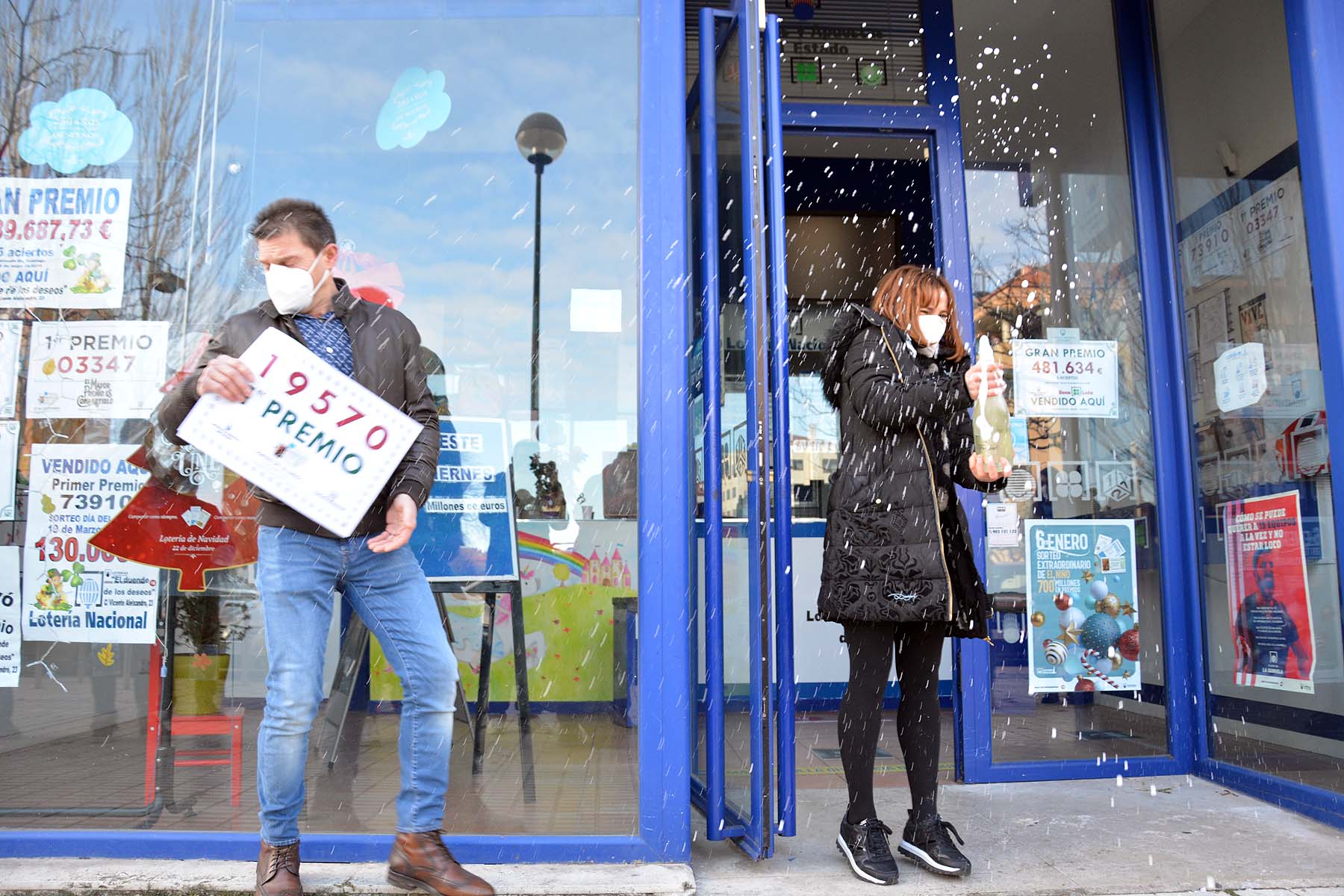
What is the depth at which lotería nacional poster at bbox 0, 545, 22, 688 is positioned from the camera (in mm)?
3062

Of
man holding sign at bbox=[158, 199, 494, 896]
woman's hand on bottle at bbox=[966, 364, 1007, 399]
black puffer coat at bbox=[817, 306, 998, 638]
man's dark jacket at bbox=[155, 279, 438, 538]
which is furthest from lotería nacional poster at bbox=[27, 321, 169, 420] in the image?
woman's hand on bottle at bbox=[966, 364, 1007, 399]

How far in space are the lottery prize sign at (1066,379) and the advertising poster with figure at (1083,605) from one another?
1.53 ft

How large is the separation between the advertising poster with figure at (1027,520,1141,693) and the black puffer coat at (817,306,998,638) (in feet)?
4.61

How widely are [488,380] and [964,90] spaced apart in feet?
8.17

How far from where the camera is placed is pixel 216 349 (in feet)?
8.11

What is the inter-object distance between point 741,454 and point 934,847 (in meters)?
1.20

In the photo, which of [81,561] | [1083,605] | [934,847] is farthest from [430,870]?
[1083,605]

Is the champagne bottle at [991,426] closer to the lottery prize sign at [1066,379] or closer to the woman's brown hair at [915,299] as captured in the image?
the woman's brown hair at [915,299]

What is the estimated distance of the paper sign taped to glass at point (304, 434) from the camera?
7.79 feet

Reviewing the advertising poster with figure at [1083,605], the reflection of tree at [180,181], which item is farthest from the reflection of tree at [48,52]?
→ the advertising poster with figure at [1083,605]

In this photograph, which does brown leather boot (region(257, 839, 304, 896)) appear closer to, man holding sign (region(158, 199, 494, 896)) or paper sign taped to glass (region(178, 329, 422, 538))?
man holding sign (region(158, 199, 494, 896))

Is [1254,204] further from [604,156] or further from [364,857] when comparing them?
[364,857]

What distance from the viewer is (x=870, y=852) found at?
8.85 ft

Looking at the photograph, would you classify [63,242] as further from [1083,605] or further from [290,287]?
[1083,605]
